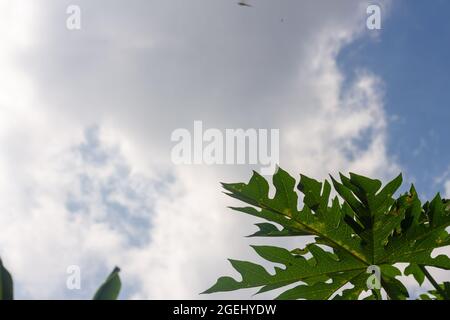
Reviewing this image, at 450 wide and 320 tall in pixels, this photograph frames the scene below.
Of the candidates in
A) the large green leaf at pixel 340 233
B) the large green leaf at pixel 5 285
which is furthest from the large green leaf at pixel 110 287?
the large green leaf at pixel 340 233

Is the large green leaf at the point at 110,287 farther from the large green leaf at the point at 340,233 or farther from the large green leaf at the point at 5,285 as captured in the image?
the large green leaf at the point at 340,233

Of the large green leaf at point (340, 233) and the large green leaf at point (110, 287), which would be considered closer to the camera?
the large green leaf at point (110, 287)

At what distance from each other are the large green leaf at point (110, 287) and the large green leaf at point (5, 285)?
0.13 meters

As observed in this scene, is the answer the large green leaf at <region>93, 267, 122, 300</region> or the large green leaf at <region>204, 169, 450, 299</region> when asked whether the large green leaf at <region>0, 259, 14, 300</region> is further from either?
the large green leaf at <region>204, 169, 450, 299</region>

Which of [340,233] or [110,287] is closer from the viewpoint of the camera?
[110,287]

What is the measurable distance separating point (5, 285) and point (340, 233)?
2413 millimetres

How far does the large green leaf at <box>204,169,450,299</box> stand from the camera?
2703 mm

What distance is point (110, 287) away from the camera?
0.75 m

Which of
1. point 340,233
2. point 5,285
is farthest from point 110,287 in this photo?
point 340,233

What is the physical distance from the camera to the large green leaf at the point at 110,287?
2.43ft

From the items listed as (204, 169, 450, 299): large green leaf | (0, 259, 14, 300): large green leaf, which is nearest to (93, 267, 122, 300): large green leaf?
(0, 259, 14, 300): large green leaf

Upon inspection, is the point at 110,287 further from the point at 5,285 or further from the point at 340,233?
the point at 340,233

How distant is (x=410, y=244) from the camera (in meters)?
2.88
